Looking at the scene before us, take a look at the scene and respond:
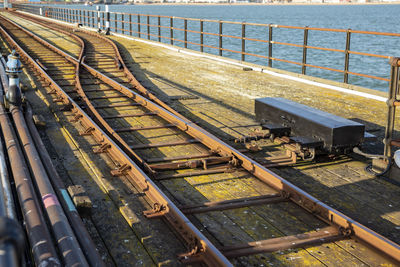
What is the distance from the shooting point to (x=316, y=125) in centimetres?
682

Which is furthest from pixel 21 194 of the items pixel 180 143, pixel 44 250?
pixel 180 143

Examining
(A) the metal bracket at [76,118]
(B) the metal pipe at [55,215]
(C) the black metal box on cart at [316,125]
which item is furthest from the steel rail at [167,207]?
(C) the black metal box on cart at [316,125]

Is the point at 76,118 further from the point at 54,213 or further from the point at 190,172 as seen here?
the point at 54,213

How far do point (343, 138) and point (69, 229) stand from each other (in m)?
4.20

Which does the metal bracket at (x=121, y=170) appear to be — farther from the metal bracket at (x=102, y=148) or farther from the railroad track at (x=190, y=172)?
the metal bracket at (x=102, y=148)

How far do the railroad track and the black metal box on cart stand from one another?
4.12 ft

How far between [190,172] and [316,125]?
2023 millimetres

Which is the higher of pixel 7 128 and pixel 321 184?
pixel 7 128

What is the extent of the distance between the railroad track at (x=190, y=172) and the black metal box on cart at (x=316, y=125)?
49.4 inches

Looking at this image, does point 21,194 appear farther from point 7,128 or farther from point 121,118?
point 121,118

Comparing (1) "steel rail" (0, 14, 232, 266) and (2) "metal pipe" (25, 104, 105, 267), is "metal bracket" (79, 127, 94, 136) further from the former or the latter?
(2) "metal pipe" (25, 104, 105, 267)

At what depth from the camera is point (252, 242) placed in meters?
→ 4.38

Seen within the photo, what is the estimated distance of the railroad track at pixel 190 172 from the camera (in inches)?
168

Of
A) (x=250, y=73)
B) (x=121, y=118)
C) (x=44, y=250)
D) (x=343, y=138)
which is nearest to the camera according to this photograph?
(x=44, y=250)
